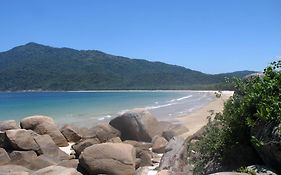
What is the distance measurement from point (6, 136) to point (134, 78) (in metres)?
Answer: 159

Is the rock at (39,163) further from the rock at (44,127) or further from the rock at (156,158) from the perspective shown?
the rock at (44,127)

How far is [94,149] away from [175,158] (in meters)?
1.74

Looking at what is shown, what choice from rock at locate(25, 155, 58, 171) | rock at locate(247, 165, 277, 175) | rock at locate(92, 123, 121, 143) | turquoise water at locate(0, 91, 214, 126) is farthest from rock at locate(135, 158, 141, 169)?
turquoise water at locate(0, 91, 214, 126)

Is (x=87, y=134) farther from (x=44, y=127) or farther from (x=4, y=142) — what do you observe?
(x=4, y=142)

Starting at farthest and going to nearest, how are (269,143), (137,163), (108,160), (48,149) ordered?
(48,149) → (137,163) → (108,160) → (269,143)

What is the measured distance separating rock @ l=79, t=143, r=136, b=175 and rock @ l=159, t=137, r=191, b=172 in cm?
74

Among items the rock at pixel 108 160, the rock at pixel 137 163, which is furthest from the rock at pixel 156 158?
the rock at pixel 108 160

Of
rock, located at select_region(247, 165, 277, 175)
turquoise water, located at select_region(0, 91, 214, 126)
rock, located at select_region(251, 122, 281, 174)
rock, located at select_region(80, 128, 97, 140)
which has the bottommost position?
turquoise water, located at select_region(0, 91, 214, 126)

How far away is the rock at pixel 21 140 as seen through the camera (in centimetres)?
1169

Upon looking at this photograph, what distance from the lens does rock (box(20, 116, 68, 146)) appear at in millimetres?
14531

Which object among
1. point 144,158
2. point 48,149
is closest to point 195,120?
point 48,149

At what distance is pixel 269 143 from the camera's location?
487cm

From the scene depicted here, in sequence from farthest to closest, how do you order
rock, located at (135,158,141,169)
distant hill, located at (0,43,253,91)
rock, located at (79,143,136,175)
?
1. distant hill, located at (0,43,253,91)
2. rock, located at (135,158,141,169)
3. rock, located at (79,143,136,175)

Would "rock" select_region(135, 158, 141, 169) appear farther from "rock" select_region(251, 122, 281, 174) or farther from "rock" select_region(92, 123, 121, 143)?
"rock" select_region(251, 122, 281, 174)
